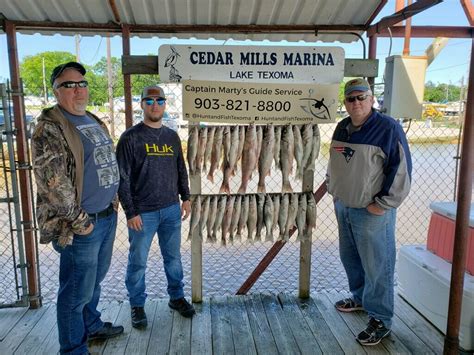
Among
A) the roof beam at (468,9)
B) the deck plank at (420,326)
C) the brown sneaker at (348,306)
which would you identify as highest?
the roof beam at (468,9)

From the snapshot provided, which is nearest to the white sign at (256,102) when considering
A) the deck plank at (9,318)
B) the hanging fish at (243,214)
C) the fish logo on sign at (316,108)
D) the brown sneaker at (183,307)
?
the fish logo on sign at (316,108)

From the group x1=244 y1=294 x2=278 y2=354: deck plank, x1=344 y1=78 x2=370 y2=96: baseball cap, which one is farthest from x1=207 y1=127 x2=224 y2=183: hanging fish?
x1=244 y1=294 x2=278 y2=354: deck plank

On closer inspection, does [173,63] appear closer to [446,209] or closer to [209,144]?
[209,144]

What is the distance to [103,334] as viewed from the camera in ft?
9.22

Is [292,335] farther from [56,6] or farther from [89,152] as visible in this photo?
[56,6]

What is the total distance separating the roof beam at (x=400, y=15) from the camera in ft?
8.22

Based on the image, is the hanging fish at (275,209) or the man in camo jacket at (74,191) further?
the hanging fish at (275,209)

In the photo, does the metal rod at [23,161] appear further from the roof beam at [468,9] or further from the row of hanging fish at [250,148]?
the roof beam at [468,9]

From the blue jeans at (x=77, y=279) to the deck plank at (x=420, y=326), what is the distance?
2372 mm

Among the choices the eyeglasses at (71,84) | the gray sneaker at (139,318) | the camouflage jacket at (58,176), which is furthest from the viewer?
the gray sneaker at (139,318)

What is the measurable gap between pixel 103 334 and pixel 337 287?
7.48 feet

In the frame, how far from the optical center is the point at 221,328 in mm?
2969

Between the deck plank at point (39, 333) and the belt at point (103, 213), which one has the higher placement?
the belt at point (103, 213)

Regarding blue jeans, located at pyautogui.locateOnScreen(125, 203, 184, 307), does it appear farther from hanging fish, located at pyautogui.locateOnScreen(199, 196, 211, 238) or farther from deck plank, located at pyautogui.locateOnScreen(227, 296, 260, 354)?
deck plank, located at pyautogui.locateOnScreen(227, 296, 260, 354)
